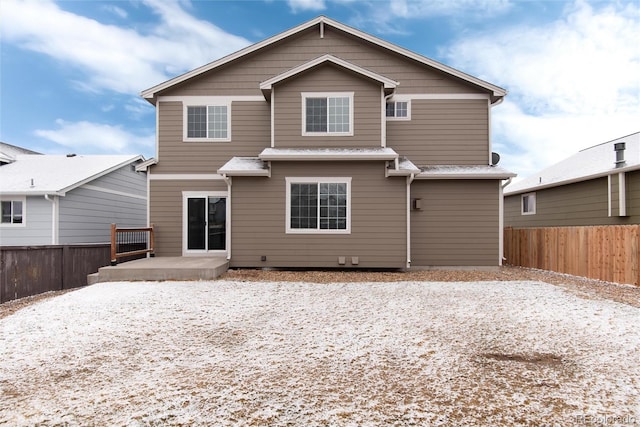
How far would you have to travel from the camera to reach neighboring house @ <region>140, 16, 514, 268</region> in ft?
32.0

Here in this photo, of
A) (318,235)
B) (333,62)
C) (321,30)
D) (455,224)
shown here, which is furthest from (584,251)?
(321,30)

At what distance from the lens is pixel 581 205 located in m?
13.3

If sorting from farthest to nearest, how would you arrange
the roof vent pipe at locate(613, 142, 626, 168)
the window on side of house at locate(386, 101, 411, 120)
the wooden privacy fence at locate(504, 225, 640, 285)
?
the roof vent pipe at locate(613, 142, 626, 168), the window on side of house at locate(386, 101, 411, 120), the wooden privacy fence at locate(504, 225, 640, 285)

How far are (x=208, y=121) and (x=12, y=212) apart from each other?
26.5 ft

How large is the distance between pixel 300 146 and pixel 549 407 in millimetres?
8439

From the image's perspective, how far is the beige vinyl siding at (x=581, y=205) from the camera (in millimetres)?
11367

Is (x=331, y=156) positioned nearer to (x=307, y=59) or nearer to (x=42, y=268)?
(x=307, y=59)

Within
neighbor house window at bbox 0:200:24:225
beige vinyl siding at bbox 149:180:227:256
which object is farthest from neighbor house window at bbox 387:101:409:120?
neighbor house window at bbox 0:200:24:225

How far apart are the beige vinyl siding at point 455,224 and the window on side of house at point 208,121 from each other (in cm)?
662

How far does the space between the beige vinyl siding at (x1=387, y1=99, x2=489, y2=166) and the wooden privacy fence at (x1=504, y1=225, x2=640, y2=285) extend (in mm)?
3398

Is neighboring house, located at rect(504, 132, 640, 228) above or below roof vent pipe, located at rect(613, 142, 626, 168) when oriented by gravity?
below

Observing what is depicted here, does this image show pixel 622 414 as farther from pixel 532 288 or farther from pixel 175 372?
pixel 532 288

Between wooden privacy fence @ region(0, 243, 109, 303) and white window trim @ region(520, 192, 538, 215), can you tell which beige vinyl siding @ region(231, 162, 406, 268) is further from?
white window trim @ region(520, 192, 538, 215)

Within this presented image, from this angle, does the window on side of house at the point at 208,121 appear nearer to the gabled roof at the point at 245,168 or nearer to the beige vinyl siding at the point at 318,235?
the gabled roof at the point at 245,168
